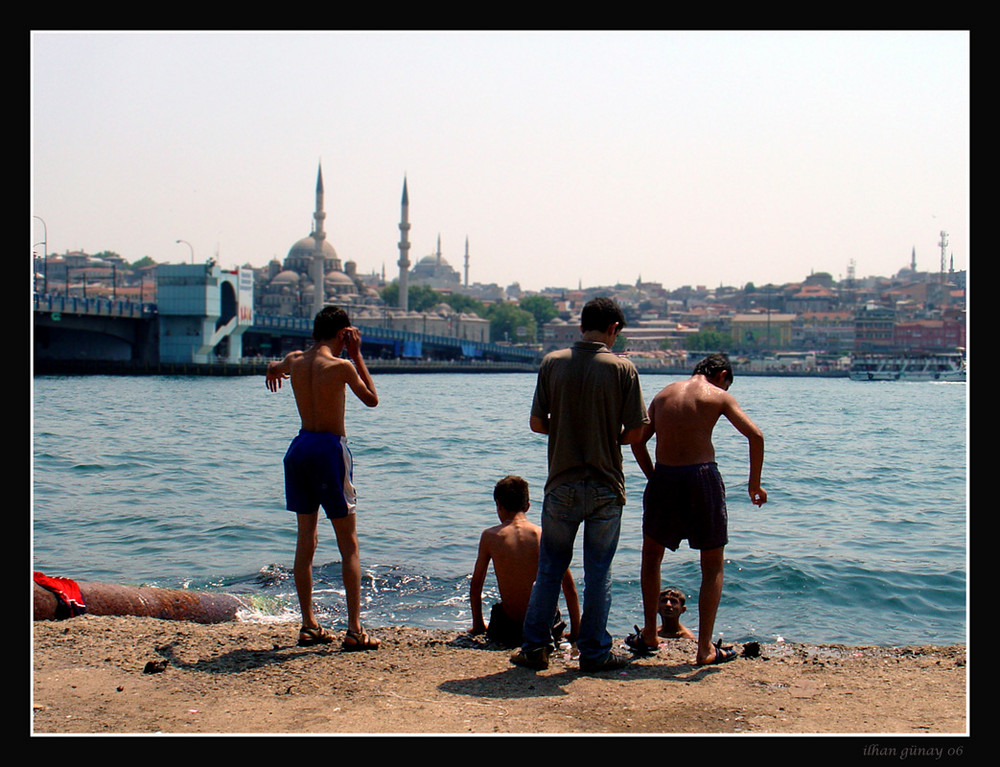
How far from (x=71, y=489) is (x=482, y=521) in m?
5.55

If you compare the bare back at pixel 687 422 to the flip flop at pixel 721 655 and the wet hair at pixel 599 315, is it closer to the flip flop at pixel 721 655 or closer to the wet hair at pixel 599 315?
the wet hair at pixel 599 315

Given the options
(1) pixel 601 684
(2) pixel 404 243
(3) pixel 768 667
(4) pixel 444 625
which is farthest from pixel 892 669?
(2) pixel 404 243

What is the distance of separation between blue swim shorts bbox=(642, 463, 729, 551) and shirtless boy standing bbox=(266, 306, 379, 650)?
121 cm

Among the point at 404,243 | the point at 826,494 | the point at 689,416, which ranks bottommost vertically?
the point at 826,494

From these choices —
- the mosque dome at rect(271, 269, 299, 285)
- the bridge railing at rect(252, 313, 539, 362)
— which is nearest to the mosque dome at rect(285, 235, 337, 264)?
the mosque dome at rect(271, 269, 299, 285)

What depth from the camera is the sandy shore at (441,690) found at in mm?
3387

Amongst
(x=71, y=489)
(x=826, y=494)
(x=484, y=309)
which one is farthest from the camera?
(x=484, y=309)

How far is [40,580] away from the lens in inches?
209

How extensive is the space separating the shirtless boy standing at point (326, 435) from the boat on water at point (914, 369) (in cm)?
8556

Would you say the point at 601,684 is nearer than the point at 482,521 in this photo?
Yes

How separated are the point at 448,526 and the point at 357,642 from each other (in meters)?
5.90

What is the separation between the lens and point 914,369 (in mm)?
88938

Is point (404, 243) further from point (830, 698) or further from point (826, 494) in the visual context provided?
point (830, 698)

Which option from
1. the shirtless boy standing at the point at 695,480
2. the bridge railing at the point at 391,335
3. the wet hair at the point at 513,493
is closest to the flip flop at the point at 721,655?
the shirtless boy standing at the point at 695,480
